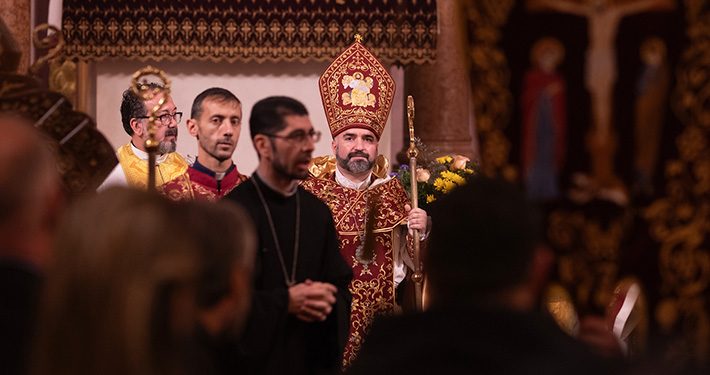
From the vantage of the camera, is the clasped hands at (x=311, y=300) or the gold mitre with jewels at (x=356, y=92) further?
the gold mitre with jewels at (x=356, y=92)

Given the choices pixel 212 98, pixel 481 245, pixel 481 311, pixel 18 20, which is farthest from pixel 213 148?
pixel 481 311

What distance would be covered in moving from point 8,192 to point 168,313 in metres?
0.67

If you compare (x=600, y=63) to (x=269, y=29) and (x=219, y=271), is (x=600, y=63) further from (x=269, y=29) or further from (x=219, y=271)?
(x=269, y=29)

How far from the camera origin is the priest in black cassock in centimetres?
546

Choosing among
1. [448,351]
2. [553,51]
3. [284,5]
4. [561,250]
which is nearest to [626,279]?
[561,250]

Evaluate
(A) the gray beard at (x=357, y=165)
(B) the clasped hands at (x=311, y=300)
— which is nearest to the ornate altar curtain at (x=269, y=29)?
(A) the gray beard at (x=357, y=165)

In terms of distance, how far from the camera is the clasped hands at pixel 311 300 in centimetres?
545

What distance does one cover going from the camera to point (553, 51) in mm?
3561

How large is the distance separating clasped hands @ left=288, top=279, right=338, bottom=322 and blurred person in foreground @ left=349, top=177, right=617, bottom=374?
2460 mm

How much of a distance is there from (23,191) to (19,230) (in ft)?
0.32

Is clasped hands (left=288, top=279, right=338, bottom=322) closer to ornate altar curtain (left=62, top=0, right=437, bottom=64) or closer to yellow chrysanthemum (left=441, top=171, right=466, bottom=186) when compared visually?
yellow chrysanthemum (left=441, top=171, right=466, bottom=186)

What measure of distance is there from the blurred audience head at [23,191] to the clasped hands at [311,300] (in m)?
2.29

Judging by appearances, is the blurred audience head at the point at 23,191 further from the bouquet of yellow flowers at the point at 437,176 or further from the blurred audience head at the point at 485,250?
the bouquet of yellow flowers at the point at 437,176

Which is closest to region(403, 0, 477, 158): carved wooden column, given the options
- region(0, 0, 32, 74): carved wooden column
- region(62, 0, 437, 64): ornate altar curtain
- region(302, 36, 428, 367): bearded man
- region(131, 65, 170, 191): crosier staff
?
region(62, 0, 437, 64): ornate altar curtain
